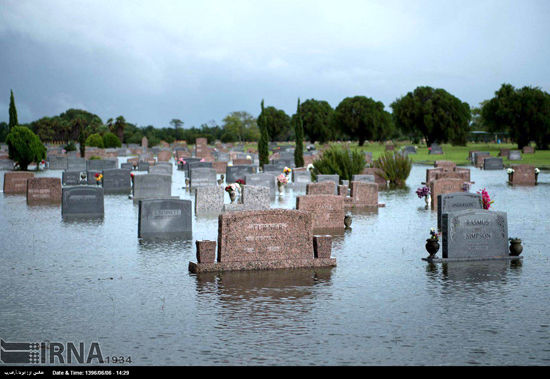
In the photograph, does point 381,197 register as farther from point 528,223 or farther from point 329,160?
point 528,223

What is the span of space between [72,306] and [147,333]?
7.51ft

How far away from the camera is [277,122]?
15888cm

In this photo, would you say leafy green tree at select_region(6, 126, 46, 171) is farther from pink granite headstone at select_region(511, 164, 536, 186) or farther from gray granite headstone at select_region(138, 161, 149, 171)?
pink granite headstone at select_region(511, 164, 536, 186)

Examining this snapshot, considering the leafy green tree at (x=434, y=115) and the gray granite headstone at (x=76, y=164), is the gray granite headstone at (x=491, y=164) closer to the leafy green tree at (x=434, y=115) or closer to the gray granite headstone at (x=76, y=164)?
the gray granite headstone at (x=76, y=164)

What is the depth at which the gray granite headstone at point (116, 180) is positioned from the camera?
124 ft

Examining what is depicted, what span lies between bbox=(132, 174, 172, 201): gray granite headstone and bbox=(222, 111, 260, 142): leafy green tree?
12543 cm

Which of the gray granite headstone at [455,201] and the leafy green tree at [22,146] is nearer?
the gray granite headstone at [455,201]

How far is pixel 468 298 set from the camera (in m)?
12.9

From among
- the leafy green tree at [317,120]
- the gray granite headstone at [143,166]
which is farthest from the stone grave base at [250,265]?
the leafy green tree at [317,120]

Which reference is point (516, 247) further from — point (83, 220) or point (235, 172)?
point (235, 172)

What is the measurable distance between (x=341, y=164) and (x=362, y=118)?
78.3 meters

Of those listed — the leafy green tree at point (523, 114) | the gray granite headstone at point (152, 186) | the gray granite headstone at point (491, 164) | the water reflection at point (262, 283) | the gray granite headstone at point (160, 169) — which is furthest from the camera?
the leafy green tree at point (523, 114)
